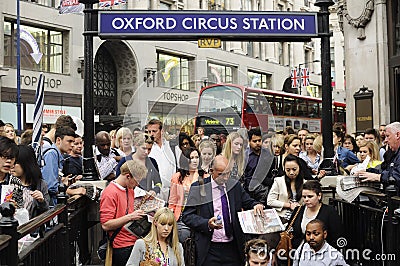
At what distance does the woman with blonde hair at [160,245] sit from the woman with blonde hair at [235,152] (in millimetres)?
1145

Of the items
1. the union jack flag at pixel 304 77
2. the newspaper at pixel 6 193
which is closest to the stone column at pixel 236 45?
the union jack flag at pixel 304 77

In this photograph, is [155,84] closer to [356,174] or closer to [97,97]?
[356,174]

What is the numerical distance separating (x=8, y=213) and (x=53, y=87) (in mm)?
28764

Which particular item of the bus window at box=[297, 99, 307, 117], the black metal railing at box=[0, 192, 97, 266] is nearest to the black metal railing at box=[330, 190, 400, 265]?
the black metal railing at box=[0, 192, 97, 266]

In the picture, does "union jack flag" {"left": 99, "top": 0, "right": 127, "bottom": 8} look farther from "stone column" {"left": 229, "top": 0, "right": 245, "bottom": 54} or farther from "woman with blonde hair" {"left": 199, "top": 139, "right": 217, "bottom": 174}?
"stone column" {"left": 229, "top": 0, "right": 245, "bottom": 54}

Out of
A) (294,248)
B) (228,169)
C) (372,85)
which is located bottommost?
(294,248)

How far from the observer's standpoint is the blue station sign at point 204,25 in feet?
27.6

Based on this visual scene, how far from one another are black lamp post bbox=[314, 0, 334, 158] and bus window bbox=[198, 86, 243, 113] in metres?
1.81

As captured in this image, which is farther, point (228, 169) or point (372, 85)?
point (372, 85)

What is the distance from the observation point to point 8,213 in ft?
13.0

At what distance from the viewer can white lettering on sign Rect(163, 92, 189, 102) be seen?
20.1 ft

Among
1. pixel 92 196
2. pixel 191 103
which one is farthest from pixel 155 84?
pixel 92 196

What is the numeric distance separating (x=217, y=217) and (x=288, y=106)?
21.5 m

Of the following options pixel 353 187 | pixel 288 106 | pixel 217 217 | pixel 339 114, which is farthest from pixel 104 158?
pixel 339 114
